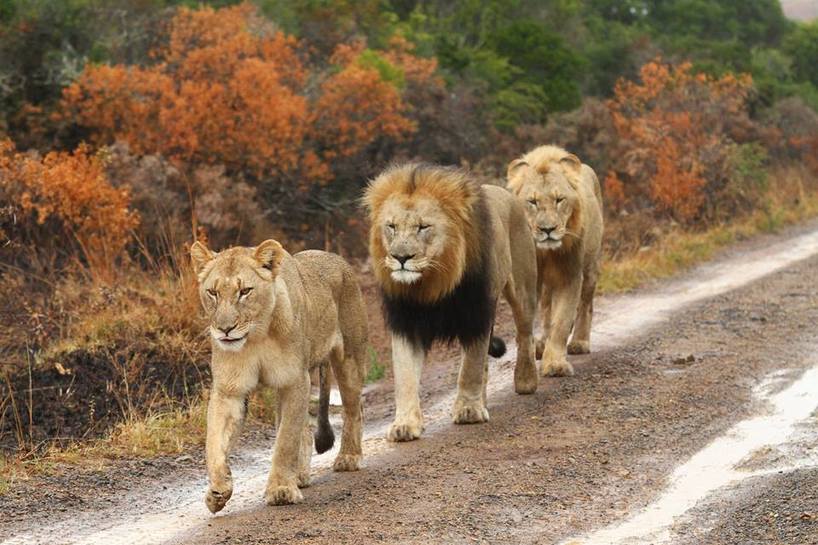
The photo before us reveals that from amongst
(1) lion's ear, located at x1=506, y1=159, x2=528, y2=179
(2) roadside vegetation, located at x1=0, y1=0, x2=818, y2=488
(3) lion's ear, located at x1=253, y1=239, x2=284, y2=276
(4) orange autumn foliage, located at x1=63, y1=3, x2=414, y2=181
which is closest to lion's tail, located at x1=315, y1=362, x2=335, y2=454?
(3) lion's ear, located at x1=253, y1=239, x2=284, y2=276

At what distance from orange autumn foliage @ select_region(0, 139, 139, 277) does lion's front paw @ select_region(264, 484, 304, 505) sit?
17.8 feet

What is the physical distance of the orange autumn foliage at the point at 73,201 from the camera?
11773 mm

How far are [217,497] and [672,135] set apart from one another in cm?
1469

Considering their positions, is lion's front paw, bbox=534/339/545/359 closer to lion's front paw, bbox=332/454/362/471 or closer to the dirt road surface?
the dirt road surface

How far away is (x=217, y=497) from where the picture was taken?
6.18 metres

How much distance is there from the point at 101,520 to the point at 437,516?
62.5 inches

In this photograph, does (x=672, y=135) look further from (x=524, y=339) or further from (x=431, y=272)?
(x=431, y=272)

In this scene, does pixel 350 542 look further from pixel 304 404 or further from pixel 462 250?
pixel 462 250

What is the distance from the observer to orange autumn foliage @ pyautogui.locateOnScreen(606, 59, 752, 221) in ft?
62.2

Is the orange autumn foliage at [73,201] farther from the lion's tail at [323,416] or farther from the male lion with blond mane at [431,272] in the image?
the lion's tail at [323,416]

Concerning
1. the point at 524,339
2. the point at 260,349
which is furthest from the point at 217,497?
the point at 524,339

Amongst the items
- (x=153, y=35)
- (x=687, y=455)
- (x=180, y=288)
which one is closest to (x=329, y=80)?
(x=153, y=35)

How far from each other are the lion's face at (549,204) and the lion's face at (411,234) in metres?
1.69

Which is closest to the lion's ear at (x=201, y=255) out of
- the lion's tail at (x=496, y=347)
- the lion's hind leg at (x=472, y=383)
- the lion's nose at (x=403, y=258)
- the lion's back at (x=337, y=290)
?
the lion's back at (x=337, y=290)
